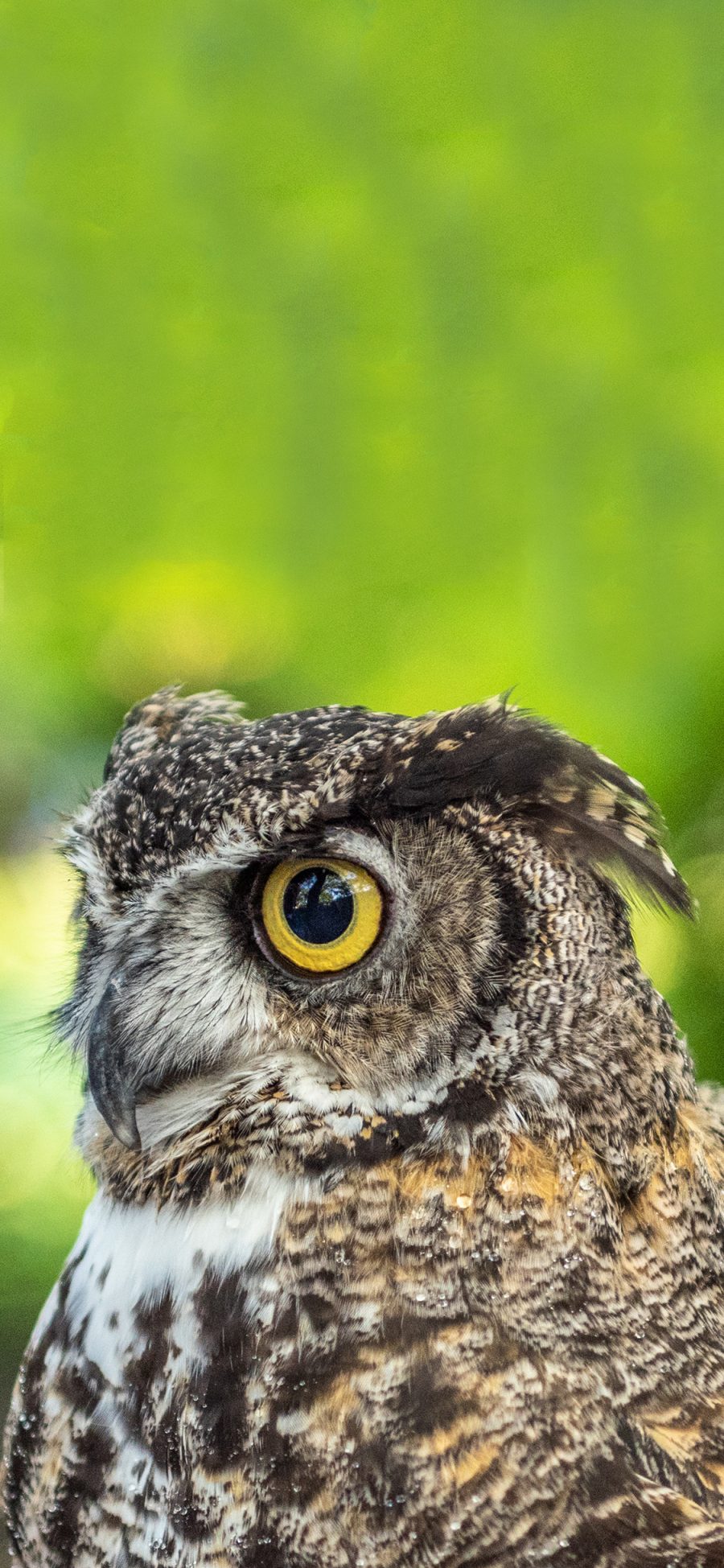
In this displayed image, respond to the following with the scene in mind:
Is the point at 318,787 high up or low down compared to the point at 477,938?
up

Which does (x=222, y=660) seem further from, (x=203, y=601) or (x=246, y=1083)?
(x=246, y=1083)

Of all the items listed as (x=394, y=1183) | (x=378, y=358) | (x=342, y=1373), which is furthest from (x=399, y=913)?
(x=378, y=358)

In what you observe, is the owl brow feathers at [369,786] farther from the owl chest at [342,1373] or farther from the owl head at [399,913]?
the owl chest at [342,1373]

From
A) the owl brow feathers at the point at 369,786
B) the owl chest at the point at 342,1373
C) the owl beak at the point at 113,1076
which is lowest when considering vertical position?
the owl chest at the point at 342,1373

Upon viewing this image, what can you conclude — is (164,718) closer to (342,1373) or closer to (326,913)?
(326,913)

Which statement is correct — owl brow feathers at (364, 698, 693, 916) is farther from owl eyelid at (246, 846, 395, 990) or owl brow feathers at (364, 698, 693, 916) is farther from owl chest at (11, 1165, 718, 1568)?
owl chest at (11, 1165, 718, 1568)

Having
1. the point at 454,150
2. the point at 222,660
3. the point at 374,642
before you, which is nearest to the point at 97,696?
the point at 222,660

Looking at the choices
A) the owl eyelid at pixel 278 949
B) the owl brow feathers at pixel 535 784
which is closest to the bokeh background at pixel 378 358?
the owl brow feathers at pixel 535 784
